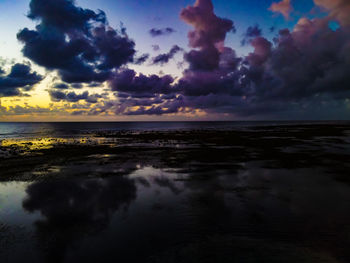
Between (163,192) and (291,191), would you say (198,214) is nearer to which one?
(163,192)

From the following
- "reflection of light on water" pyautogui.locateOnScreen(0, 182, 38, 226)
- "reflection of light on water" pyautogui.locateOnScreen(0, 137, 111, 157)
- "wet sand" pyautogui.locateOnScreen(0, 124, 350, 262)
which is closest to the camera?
"wet sand" pyautogui.locateOnScreen(0, 124, 350, 262)

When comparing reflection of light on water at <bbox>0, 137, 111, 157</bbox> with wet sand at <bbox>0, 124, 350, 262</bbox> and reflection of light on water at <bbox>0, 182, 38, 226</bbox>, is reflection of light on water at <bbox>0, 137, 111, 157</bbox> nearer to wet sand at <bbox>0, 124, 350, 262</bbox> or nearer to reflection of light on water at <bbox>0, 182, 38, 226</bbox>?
reflection of light on water at <bbox>0, 182, 38, 226</bbox>

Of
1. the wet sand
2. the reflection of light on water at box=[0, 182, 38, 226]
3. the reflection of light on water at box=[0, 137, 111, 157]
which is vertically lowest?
the reflection of light on water at box=[0, 137, 111, 157]

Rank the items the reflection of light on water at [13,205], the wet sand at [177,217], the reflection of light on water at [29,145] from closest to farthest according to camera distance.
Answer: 1. the wet sand at [177,217]
2. the reflection of light on water at [13,205]
3. the reflection of light on water at [29,145]

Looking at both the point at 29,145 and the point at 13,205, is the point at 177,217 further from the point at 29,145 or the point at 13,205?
the point at 29,145

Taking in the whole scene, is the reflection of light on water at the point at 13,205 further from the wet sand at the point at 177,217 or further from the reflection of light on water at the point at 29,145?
the reflection of light on water at the point at 29,145

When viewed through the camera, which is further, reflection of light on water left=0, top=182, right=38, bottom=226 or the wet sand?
reflection of light on water left=0, top=182, right=38, bottom=226

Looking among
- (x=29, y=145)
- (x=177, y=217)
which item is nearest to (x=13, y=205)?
(x=177, y=217)

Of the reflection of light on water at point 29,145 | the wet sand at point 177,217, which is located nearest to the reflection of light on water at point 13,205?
the wet sand at point 177,217

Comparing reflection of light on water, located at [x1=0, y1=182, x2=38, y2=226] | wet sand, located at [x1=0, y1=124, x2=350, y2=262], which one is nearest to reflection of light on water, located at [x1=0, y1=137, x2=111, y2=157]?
reflection of light on water, located at [x1=0, y1=182, x2=38, y2=226]

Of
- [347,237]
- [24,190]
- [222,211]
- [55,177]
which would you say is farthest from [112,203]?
[347,237]

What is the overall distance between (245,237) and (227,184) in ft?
22.1

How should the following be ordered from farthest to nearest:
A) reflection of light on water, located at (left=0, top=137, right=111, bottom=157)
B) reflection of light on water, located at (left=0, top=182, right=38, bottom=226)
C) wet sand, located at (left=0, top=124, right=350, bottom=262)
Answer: reflection of light on water, located at (left=0, top=137, right=111, bottom=157) → reflection of light on water, located at (left=0, top=182, right=38, bottom=226) → wet sand, located at (left=0, top=124, right=350, bottom=262)

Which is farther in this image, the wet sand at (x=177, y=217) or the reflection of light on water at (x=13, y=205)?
the reflection of light on water at (x=13, y=205)
